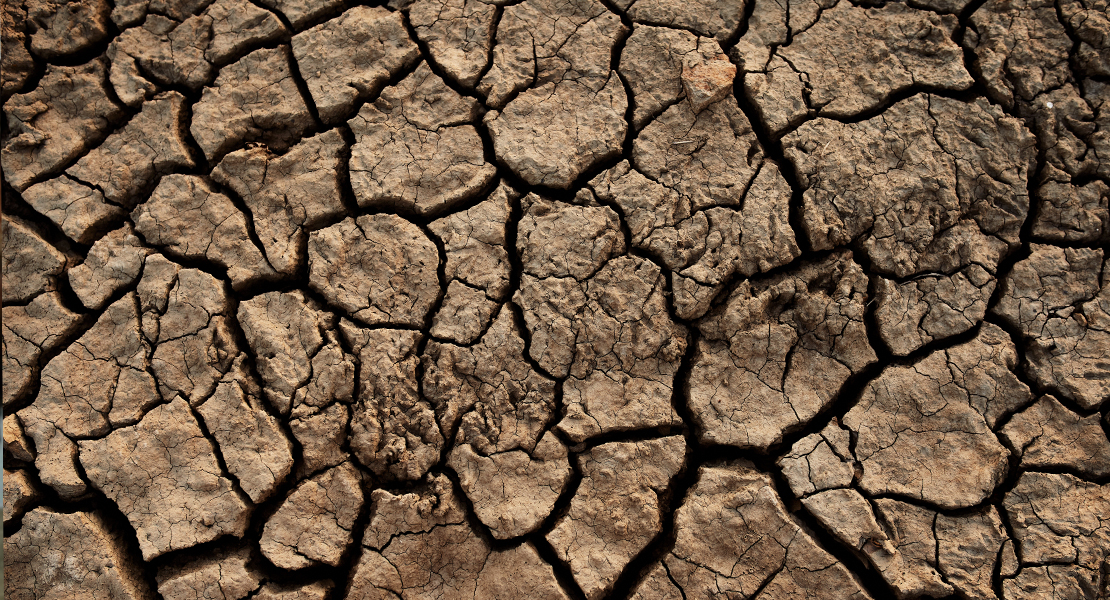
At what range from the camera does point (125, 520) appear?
190cm

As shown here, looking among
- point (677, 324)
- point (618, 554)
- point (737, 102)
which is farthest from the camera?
point (737, 102)

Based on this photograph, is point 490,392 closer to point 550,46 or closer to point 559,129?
point 559,129

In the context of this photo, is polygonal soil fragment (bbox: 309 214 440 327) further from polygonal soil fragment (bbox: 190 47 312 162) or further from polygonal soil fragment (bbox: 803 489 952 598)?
polygonal soil fragment (bbox: 803 489 952 598)

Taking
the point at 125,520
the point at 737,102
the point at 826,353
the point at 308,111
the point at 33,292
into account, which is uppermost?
the point at 737,102

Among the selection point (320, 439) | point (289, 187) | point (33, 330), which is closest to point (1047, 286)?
point (320, 439)

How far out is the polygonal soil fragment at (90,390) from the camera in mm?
1927

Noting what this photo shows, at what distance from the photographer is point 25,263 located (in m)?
2.04

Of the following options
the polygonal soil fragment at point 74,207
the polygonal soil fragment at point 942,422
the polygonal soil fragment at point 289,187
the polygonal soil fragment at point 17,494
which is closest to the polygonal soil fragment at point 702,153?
the polygonal soil fragment at point 942,422

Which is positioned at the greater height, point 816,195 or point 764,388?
point 816,195

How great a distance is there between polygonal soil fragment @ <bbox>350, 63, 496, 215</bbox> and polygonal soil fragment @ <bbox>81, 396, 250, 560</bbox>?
880 mm

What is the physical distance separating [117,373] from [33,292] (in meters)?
0.39

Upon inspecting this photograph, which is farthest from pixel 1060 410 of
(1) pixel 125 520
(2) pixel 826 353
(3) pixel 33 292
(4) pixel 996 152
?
(3) pixel 33 292

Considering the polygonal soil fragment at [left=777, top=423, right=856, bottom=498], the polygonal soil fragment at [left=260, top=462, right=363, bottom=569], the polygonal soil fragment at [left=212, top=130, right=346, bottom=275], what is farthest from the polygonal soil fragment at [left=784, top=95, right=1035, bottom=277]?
the polygonal soil fragment at [left=260, top=462, right=363, bottom=569]

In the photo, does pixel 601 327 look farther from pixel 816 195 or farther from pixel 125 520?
pixel 125 520
